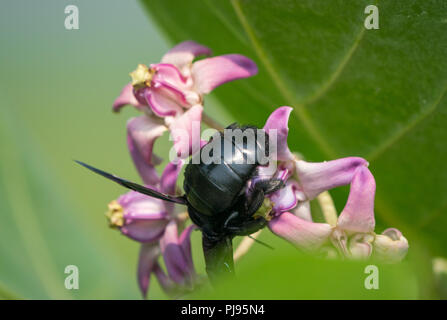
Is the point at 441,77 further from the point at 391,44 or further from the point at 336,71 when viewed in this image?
the point at 336,71

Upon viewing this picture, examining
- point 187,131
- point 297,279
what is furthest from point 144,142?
point 297,279

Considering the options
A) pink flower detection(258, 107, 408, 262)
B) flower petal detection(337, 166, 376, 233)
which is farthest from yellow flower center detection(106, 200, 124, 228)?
flower petal detection(337, 166, 376, 233)

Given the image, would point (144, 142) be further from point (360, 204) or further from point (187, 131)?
point (360, 204)

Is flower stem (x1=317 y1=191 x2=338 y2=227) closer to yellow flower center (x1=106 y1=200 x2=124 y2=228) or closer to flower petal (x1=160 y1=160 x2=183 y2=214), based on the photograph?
flower petal (x1=160 y1=160 x2=183 y2=214)

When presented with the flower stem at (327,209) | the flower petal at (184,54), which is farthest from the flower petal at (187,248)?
the flower petal at (184,54)

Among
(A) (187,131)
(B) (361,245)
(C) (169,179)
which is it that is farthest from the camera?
(C) (169,179)

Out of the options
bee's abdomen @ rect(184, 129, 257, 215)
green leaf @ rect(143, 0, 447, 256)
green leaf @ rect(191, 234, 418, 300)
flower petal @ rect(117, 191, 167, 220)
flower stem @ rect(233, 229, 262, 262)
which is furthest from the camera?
flower petal @ rect(117, 191, 167, 220)
